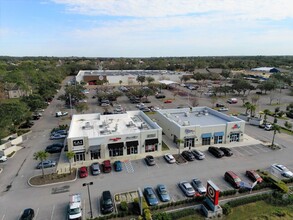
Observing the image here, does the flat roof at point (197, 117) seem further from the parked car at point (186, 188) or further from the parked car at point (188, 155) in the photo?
the parked car at point (186, 188)

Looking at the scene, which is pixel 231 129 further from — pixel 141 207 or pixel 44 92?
pixel 44 92

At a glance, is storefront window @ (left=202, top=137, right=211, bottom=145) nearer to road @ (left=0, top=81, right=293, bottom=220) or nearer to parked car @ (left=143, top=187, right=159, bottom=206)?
road @ (left=0, top=81, right=293, bottom=220)

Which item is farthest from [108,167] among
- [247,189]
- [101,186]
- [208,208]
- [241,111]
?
[241,111]

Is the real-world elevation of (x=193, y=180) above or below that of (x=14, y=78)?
below

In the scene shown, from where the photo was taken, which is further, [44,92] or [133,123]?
[44,92]

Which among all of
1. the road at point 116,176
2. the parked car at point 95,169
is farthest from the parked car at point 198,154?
the parked car at point 95,169
